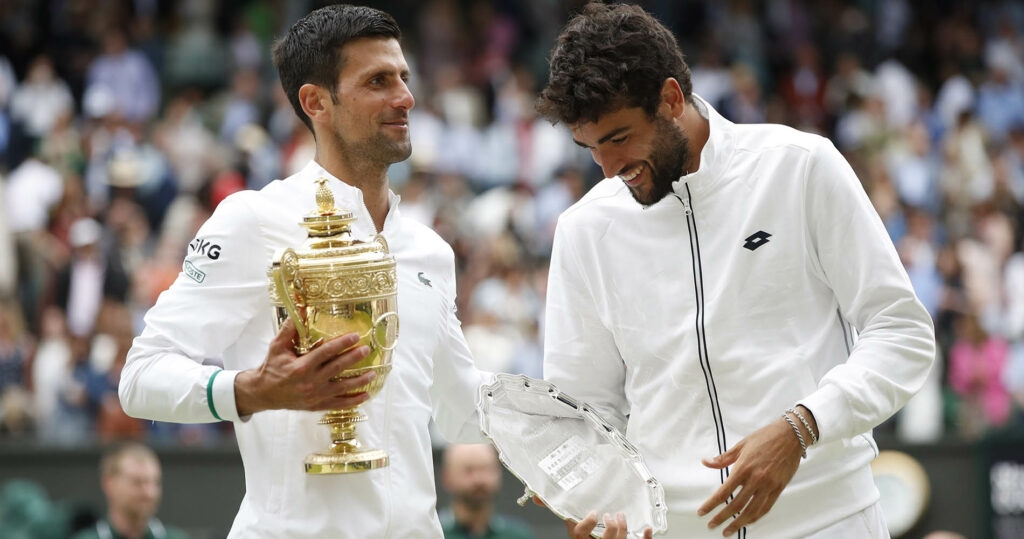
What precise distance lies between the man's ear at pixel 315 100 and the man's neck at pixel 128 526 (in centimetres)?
379

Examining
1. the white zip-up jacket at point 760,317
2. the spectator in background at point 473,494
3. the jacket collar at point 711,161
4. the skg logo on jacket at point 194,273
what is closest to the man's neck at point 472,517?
the spectator in background at point 473,494

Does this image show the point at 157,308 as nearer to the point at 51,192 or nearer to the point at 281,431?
the point at 281,431

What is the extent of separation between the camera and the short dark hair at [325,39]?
153 inches

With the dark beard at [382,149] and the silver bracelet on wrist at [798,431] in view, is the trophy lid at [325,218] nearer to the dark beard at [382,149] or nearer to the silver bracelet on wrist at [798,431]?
the dark beard at [382,149]

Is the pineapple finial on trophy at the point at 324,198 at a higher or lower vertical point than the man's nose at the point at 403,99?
lower

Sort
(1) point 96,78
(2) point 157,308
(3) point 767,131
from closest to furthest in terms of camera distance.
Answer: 1. (2) point 157,308
2. (3) point 767,131
3. (1) point 96,78

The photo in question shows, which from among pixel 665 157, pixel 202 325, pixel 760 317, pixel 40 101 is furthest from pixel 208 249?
pixel 40 101

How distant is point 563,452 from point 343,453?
0.60 meters

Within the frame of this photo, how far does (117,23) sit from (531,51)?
4134 millimetres

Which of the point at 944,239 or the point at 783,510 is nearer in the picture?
the point at 783,510

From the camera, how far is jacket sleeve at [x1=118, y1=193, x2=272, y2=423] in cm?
352

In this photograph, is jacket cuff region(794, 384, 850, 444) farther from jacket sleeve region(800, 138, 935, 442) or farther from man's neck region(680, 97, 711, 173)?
man's neck region(680, 97, 711, 173)

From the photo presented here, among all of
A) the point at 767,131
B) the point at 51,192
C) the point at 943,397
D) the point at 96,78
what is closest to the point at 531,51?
the point at 96,78

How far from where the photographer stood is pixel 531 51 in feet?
52.0
